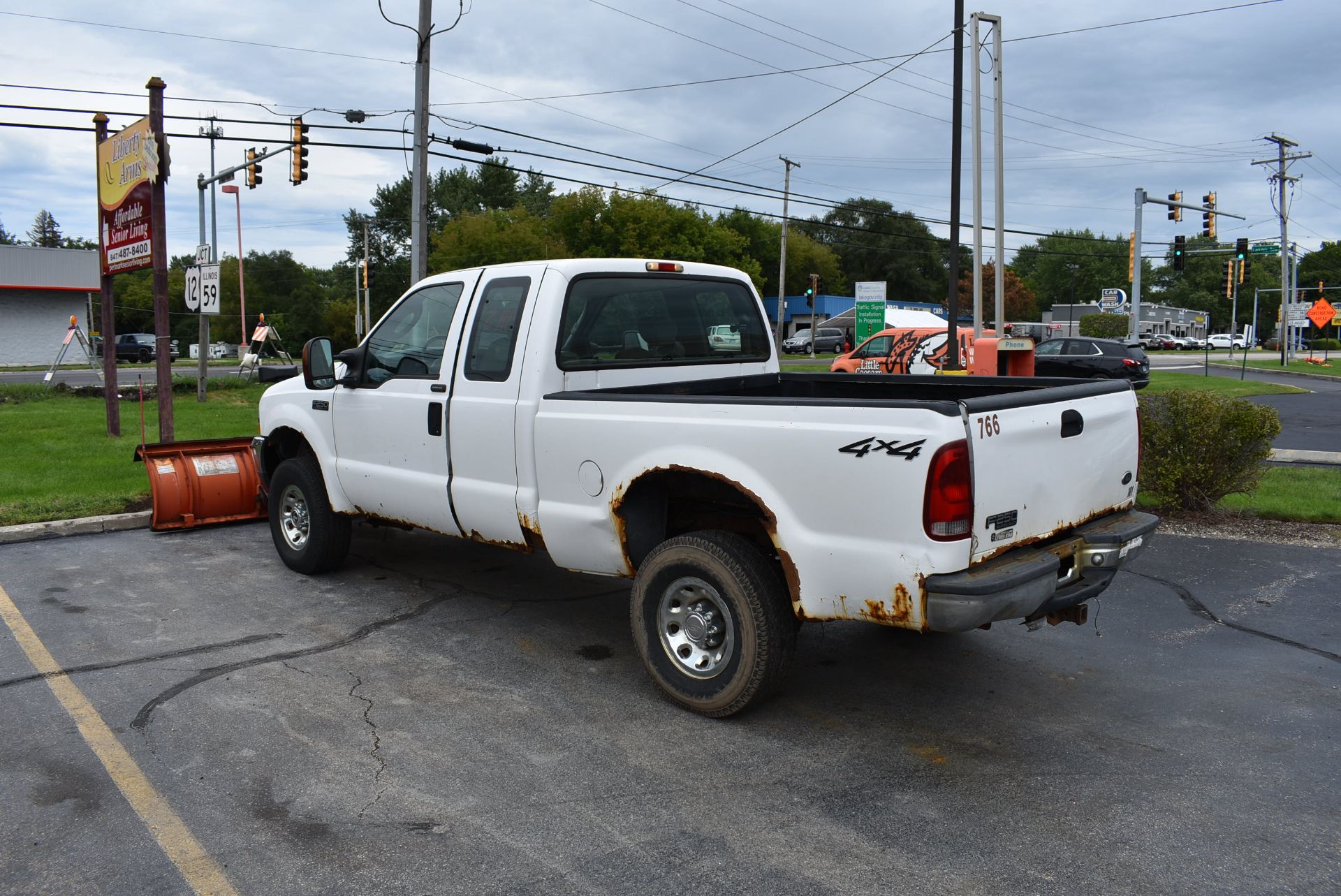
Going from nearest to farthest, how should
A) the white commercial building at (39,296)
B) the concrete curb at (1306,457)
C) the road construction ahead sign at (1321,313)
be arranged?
1. the concrete curb at (1306,457)
2. the road construction ahead sign at (1321,313)
3. the white commercial building at (39,296)

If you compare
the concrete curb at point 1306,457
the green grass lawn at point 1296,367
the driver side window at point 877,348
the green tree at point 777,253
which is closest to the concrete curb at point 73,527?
the concrete curb at point 1306,457

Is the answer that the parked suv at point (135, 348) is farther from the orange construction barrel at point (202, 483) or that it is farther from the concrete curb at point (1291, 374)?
the concrete curb at point (1291, 374)

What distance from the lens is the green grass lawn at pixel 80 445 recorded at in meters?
9.16

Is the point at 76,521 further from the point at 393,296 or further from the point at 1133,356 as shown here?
the point at 393,296

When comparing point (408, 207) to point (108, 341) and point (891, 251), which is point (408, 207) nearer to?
point (891, 251)

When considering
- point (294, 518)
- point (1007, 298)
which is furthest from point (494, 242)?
point (1007, 298)

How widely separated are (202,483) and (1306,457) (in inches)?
525

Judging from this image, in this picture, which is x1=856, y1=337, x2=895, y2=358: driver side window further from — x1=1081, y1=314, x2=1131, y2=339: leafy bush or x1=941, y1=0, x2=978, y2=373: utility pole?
x1=1081, y1=314, x2=1131, y2=339: leafy bush

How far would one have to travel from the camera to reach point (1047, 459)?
4133 millimetres

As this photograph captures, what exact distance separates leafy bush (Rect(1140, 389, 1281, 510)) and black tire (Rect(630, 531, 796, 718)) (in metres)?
5.62

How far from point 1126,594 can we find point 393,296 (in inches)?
3153

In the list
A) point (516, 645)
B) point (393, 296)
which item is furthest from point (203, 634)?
point (393, 296)

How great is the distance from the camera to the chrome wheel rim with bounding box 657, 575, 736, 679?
448cm

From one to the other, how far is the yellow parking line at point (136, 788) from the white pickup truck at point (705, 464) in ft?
6.30
